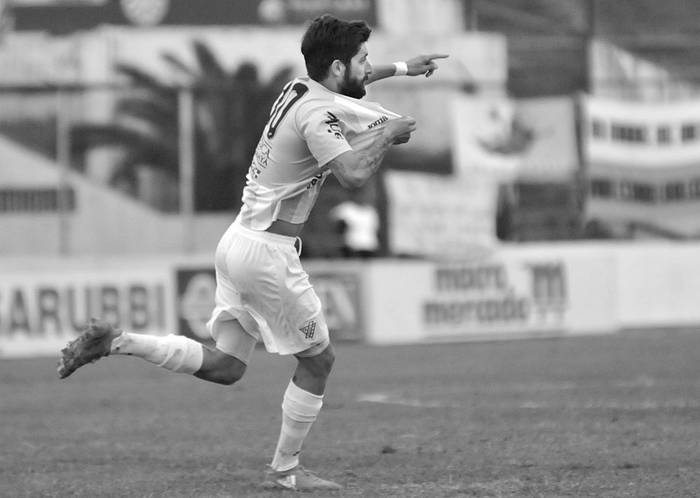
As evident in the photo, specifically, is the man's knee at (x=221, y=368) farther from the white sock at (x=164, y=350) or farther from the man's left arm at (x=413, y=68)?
the man's left arm at (x=413, y=68)

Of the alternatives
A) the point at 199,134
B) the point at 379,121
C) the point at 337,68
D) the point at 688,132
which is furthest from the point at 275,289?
the point at 688,132

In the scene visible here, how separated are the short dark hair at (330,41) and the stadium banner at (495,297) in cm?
1287

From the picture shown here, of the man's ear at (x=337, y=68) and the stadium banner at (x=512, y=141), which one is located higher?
the man's ear at (x=337, y=68)

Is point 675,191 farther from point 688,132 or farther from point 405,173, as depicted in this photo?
point 405,173

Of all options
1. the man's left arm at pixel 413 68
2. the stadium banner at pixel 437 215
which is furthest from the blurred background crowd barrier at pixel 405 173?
the man's left arm at pixel 413 68

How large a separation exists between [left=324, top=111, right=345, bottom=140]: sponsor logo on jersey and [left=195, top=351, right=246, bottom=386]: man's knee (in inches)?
50.6

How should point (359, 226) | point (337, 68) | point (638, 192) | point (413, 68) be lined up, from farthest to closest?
point (638, 192), point (359, 226), point (413, 68), point (337, 68)

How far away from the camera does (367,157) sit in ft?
21.8

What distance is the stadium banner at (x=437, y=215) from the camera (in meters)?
20.5

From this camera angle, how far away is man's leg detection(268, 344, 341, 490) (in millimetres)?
6977

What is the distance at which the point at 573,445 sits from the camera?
8398mm

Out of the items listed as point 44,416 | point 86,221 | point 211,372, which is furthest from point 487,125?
point 211,372

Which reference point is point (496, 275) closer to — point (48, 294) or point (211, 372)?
point (48, 294)

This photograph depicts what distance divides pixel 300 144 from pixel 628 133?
16699 millimetres
